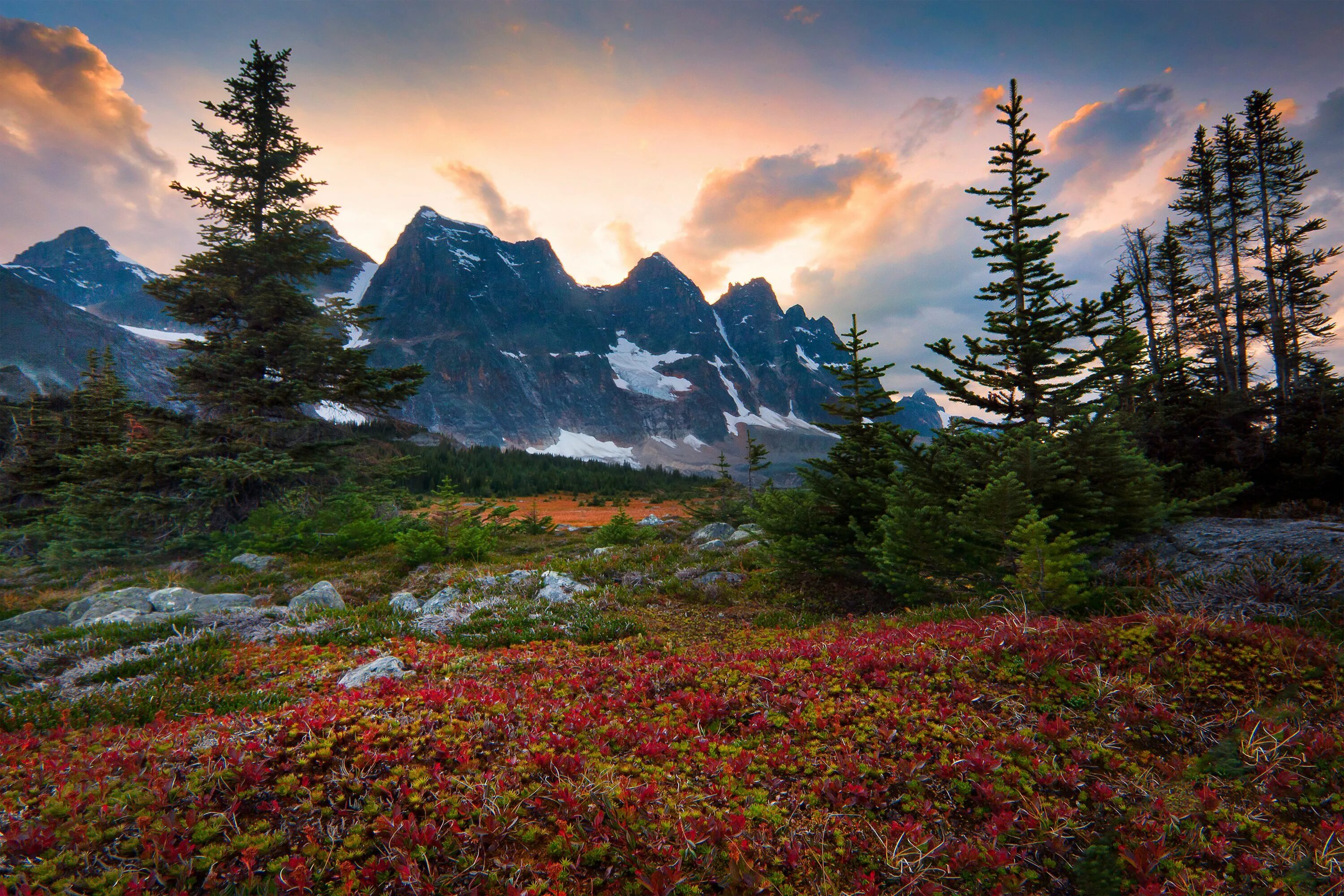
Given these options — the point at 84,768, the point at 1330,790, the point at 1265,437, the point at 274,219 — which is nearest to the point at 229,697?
the point at 84,768

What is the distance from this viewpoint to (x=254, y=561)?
49.3 ft

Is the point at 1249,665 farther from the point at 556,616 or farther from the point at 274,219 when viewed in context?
the point at 274,219

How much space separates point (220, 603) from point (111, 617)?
6.68ft

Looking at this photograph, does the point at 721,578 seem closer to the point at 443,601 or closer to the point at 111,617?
the point at 443,601

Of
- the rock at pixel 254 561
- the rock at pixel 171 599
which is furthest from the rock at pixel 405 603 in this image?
the rock at pixel 254 561

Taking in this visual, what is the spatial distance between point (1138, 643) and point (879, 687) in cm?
265

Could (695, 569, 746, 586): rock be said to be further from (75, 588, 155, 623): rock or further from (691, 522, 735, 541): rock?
(75, 588, 155, 623): rock

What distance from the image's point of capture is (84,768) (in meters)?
3.47

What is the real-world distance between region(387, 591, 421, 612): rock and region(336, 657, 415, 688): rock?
3661mm

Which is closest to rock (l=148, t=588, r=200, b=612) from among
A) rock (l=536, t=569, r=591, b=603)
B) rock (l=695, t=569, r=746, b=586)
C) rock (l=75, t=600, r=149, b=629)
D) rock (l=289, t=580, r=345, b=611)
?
rock (l=75, t=600, r=149, b=629)

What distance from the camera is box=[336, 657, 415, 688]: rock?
572 centimetres

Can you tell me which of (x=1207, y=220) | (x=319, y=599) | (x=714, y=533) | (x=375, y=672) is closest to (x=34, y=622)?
(x=319, y=599)

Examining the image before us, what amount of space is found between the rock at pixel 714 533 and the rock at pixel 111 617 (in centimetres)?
1676

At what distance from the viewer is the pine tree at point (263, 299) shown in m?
18.1
